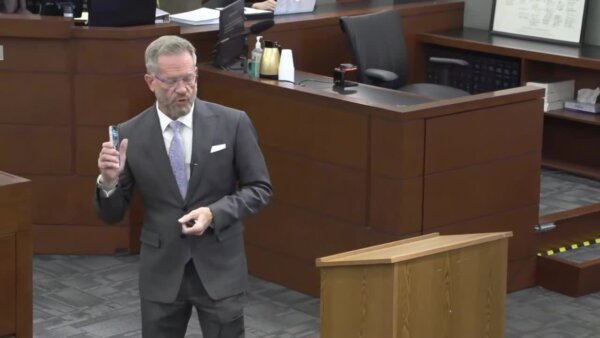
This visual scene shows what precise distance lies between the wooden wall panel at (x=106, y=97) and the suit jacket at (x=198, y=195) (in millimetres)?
2839

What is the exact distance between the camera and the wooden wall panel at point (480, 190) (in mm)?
5984

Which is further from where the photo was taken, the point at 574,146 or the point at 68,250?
the point at 574,146

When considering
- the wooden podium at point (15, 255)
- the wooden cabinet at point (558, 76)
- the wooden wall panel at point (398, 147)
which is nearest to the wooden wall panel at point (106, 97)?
the wooden wall panel at point (398, 147)

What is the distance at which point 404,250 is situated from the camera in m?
4.29

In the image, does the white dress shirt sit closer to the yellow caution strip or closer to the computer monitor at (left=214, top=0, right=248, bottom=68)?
the computer monitor at (left=214, top=0, right=248, bottom=68)

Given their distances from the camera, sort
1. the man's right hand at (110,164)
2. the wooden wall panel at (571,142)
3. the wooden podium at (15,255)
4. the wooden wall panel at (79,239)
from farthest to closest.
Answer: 1. the wooden wall panel at (571,142)
2. the wooden wall panel at (79,239)
3. the wooden podium at (15,255)
4. the man's right hand at (110,164)

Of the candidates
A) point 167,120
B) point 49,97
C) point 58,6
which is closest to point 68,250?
point 49,97

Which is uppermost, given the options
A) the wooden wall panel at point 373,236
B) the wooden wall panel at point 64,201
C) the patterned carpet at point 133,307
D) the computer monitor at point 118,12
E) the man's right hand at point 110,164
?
the computer monitor at point 118,12

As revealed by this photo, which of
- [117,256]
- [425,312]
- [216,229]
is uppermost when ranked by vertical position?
[216,229]

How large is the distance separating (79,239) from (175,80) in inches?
133

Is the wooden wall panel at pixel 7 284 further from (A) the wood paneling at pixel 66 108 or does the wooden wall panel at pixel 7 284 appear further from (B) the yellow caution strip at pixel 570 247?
(B) the yellow caution strip at pixel 570 247

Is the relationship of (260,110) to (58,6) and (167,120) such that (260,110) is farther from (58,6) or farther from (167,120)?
(167,120)

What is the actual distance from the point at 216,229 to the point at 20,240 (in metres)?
1.06

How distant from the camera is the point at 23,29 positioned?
678 cm
